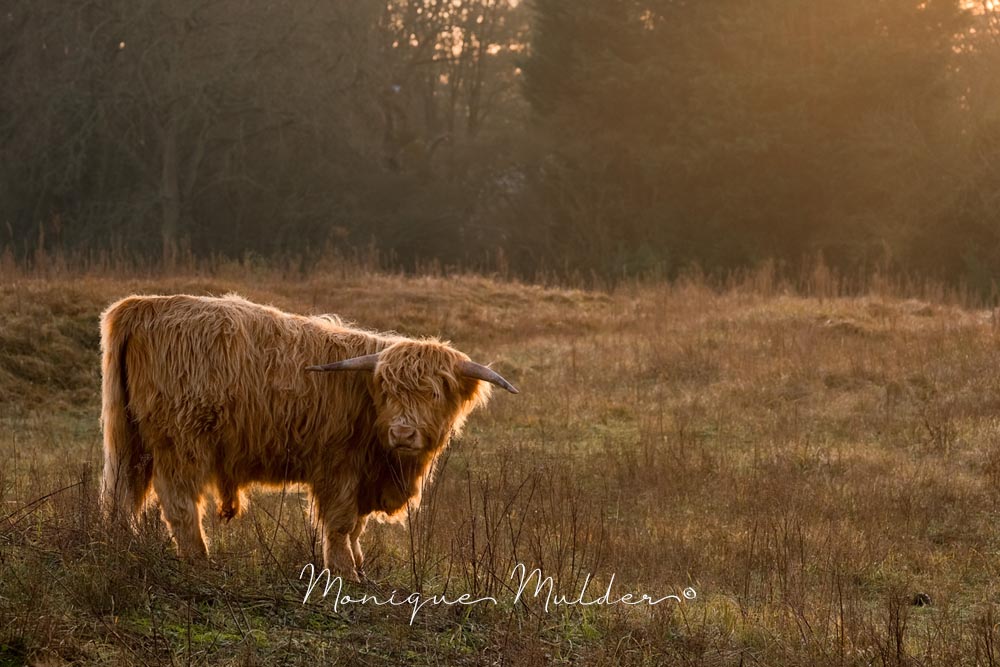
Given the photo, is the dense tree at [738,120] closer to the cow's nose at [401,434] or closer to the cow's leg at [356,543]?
the cow's leg at [356,543]

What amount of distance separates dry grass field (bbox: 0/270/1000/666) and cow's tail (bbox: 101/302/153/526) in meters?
0.30

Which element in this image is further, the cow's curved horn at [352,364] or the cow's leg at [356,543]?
the cow's leg at [356,543]

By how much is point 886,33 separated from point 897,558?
23.6 m

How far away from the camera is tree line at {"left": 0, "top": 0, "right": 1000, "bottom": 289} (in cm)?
2752

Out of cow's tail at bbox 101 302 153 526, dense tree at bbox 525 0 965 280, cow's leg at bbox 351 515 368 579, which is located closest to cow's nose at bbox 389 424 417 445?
cow's leg at bbox 351 515 368 579

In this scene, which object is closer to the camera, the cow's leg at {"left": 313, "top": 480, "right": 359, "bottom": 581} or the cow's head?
the cow's head

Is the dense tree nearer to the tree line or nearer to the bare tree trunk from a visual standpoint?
the tree line

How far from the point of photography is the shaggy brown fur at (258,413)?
19.6ft

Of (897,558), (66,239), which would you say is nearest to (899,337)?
(897,558)

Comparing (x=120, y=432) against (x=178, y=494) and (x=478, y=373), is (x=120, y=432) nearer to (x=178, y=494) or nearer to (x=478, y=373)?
(x=178, y=494)

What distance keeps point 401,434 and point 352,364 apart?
44cm

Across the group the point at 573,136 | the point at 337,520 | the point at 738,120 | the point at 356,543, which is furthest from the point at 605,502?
the point at 573,136

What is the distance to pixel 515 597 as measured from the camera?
18.1 feet

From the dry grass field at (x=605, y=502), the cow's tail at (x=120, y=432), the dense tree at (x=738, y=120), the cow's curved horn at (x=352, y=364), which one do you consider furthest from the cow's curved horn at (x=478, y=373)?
the dense tree at (x=738, y=120)
